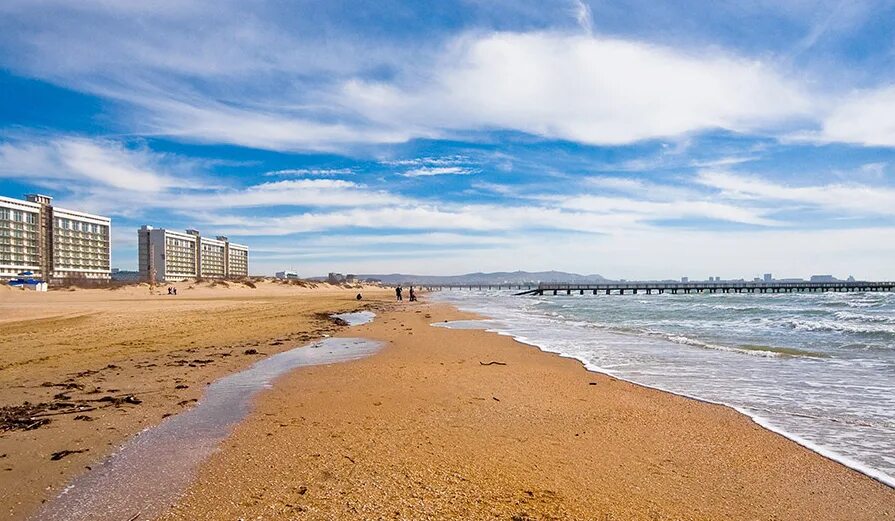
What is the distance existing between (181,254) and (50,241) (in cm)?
4052

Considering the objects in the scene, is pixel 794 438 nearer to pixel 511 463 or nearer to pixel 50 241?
pixel 511 463

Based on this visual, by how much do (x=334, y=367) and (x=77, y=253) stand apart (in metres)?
106

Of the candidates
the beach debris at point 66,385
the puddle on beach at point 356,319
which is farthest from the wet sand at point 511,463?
the puddle on beach at point 356,319

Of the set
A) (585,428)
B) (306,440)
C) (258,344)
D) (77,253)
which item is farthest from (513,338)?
→ (77,253)

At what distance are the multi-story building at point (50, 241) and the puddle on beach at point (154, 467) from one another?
302 feet

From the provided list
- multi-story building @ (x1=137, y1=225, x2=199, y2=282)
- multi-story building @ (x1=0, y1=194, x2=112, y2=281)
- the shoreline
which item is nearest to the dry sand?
the shoreline

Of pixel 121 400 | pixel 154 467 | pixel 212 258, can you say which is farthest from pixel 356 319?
pixel 212 258

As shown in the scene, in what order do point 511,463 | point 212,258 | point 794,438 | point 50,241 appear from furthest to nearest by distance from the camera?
point 212,258
point 50,241
point 794,438
point 511,463

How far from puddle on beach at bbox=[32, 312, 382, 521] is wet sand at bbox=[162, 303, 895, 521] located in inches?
7.1

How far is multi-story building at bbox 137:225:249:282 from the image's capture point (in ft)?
407

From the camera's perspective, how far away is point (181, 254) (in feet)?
428

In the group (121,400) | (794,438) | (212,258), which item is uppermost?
(212,258)

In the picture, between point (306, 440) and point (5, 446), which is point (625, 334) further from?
point (5, 446)

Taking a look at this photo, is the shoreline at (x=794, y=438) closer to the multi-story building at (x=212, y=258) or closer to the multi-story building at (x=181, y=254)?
the multi-story building at (x=181, y=254)
